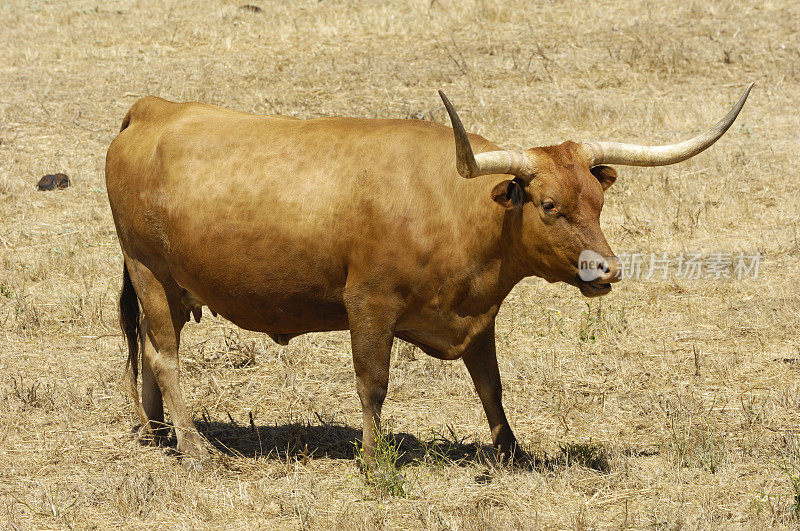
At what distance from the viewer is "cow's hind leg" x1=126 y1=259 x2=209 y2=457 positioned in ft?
21.1

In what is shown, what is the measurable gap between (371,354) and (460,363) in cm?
212

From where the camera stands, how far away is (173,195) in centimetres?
622

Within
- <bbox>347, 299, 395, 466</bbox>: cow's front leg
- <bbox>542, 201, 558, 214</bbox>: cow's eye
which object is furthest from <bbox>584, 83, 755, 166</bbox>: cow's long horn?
<bbox>347, 299, 395, 466</bbox>: cow's front leg

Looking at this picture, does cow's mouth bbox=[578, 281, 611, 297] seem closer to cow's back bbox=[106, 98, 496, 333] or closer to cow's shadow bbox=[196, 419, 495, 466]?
cow's back bbox=[106, 98, 496, 333]

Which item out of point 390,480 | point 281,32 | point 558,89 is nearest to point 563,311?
point 390,480

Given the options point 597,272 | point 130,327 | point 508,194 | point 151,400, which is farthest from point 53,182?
point 597,272

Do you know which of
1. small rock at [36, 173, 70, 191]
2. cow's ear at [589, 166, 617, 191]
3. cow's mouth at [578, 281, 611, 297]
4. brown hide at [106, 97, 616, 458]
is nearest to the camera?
cow's mouth at [578, 281, 611, 297]

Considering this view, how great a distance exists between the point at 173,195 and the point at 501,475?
266cm

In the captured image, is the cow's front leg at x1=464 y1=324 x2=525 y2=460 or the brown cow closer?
the brown cow

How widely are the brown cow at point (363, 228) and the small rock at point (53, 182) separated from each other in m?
5.41

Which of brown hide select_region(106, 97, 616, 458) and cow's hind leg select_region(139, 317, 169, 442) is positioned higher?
brown hide select_region(106, 97, 616, 458)

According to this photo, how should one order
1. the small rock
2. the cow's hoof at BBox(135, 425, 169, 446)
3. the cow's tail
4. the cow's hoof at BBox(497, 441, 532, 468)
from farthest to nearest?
the small rock < the cow's tail < the cow's hoof at BBox(135, 425, 169, 446) < the cow's hoof at BBox(497, 441, 532, 468)

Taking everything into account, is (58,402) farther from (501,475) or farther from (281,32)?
(281,32)

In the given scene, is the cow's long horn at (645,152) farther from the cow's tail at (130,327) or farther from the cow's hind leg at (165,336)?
the cow's tail at (130,327)
